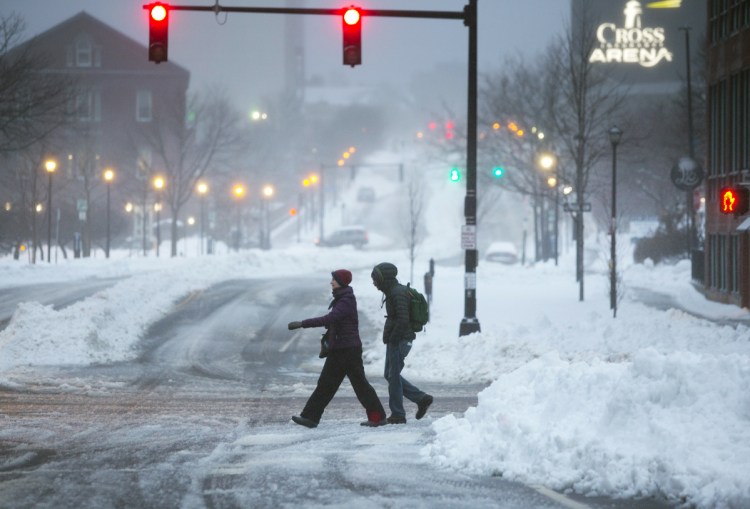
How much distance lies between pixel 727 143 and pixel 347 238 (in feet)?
171

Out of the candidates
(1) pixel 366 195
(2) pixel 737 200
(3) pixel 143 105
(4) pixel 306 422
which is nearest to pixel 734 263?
(2) pixel 737 200

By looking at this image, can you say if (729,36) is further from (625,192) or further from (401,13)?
(625,192)

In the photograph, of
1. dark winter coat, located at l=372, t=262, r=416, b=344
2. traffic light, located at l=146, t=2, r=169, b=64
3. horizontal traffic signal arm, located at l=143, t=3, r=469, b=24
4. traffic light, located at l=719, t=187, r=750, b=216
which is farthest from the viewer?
traffic light, located at l=719, t=187, r=750, b=216

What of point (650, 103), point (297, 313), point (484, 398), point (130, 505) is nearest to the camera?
point (130, 505)

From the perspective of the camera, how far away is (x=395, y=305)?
41.5 ft

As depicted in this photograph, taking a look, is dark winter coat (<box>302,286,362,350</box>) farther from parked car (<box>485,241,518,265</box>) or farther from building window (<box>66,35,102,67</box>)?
building window (<box>66,35,102,67</box>)

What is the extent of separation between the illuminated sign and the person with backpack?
83.4 metres

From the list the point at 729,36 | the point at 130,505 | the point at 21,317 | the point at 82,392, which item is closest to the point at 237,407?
the point at 82,392

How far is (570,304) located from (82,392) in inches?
740

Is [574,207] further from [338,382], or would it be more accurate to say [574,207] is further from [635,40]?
[635,40]

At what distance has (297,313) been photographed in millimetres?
30391

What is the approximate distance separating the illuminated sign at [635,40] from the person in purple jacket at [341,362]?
275 ft

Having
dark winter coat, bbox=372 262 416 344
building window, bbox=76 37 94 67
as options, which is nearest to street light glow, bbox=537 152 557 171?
dark winter coat, bbox=372 262 416 344

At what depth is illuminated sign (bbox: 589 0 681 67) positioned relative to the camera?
304 feet
